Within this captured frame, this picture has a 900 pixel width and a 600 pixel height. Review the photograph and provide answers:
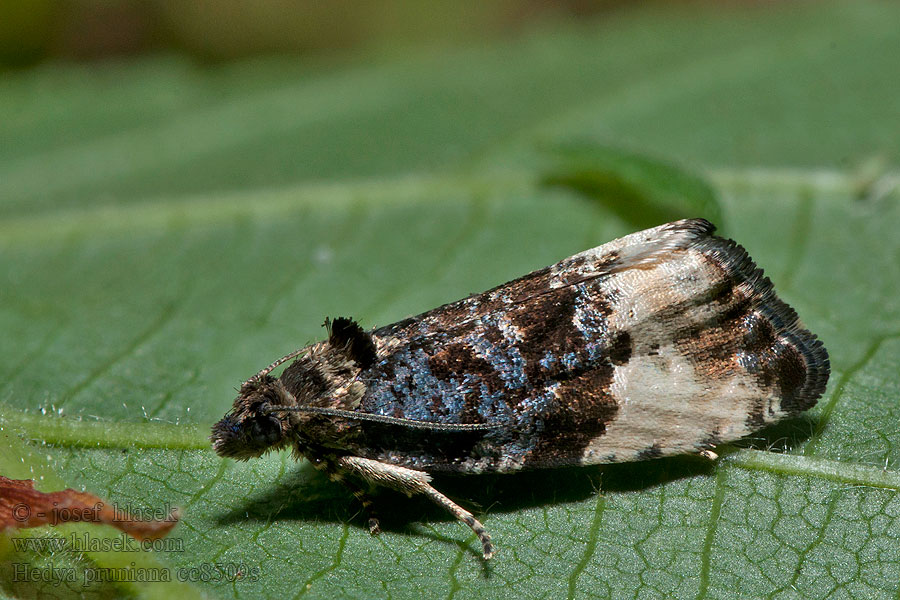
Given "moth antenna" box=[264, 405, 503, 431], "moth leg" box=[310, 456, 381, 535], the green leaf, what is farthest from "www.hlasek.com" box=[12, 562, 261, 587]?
"moth antenna" box=[264, 405, 503, 431]

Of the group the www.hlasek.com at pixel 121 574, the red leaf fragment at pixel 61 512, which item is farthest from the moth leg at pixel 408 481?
the red leaf fragment at pixel 61 512

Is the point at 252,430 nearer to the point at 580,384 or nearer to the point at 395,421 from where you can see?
the point at 395,421

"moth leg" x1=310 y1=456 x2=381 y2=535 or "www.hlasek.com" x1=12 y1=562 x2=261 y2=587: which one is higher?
"moth leg" x1=310 y1=456 x2=381 y2=535

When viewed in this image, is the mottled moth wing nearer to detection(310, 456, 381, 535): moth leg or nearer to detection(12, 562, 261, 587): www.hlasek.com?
detection(310, 456, 381, 535): moth leg

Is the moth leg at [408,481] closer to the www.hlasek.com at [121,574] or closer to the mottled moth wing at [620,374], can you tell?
the mottled moth wing at [620,374]

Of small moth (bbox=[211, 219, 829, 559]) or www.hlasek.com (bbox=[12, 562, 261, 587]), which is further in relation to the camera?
small moth (bbox=[211, 219, 829, 559])

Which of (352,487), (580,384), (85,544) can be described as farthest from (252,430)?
(580,384)
